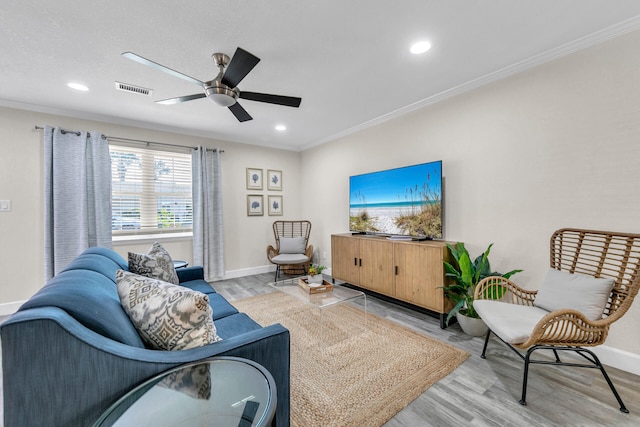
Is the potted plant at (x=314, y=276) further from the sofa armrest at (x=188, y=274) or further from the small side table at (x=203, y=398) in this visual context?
the small side table at (x=203, y=398)

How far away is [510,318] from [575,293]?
45cm

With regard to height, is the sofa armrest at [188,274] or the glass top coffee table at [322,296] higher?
the sofa armrest at [188,274]

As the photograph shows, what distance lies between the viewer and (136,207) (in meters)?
3.86

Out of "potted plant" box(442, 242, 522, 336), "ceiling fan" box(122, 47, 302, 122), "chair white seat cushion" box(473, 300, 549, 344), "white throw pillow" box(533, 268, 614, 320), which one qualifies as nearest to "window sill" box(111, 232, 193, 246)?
"ceiling fan" box(122, 47, 302, 122)

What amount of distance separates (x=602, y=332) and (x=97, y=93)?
4.77 meters

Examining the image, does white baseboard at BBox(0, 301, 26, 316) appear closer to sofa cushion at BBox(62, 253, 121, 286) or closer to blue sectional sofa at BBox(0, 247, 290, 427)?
sofa cushion at BBox(62, 253, 121, 286)

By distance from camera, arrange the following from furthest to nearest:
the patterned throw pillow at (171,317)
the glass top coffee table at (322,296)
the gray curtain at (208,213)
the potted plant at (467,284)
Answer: the gray curtain at (208,213) < the potted plant at (467,284) < the glass top coffee table at (322,296) < the patterned throw pillow at (171,317)

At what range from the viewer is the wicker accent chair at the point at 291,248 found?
428 centimetres

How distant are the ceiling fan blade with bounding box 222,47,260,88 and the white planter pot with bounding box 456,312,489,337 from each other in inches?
110

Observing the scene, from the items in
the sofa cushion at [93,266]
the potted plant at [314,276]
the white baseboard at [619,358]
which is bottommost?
the white baseboard at [619,358]

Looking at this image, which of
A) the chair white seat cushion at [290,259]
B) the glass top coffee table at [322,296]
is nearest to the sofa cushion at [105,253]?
the glass top coffee table at [322,296]

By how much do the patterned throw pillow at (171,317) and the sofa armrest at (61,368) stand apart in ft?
0.33

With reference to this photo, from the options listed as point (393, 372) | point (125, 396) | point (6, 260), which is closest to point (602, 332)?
point (393, 372)

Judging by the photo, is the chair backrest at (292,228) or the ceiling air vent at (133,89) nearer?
the ceiling air vent at (133,89)
